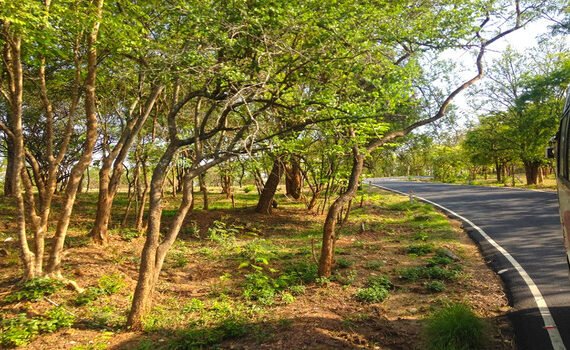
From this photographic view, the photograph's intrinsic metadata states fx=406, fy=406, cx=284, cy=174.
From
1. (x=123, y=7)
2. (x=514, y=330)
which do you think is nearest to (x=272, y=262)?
(x=514, y=330)

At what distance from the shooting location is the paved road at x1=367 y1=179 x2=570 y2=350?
6207mm

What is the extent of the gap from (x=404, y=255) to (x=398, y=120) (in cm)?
460

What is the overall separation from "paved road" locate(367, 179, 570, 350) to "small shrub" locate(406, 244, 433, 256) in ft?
4.83

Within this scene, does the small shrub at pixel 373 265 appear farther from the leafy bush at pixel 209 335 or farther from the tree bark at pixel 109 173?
the tree bark at pixel 109 173

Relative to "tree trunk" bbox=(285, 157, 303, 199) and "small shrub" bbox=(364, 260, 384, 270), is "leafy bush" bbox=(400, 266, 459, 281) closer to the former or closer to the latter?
"small shrub" bbox=(364, 260, 384, 270)

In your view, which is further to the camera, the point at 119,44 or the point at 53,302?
the point at 119,44

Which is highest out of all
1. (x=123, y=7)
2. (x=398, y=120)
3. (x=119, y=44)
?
(x=123, y=7)

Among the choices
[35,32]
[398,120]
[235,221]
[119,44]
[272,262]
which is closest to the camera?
[35,32]

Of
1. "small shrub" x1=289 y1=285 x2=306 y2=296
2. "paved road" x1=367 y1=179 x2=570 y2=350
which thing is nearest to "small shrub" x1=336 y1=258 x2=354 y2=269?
"small shrub" x1=289 y1=285 x2=306 y2=296

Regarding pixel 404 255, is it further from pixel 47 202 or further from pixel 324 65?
pixel 47 202

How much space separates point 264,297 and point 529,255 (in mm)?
6800

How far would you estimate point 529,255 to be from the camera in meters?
10.2

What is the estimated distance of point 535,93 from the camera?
26828 millimetres

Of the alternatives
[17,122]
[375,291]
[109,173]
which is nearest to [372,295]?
[375,291]
